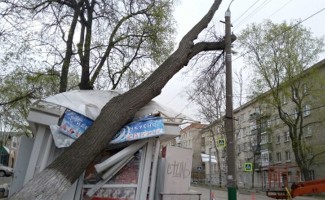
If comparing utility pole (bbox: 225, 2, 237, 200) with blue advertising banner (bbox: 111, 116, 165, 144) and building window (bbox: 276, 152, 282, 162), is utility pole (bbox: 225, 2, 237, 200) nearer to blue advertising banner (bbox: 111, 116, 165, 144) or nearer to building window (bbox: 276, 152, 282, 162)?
blue advertising banner (bbox: 111, 116, 165, 144)

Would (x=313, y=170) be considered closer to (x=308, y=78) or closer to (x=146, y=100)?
(x=308, y=78)

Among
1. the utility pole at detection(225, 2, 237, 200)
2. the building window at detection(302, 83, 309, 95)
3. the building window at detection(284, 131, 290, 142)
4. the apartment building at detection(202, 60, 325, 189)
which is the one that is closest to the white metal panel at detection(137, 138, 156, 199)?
the utility pole at detection(225, 2, 237, 200)

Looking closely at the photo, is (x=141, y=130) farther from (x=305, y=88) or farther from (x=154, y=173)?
(x=305, y=88)

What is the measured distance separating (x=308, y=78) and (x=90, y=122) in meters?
33.0

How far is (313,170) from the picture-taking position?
145ft

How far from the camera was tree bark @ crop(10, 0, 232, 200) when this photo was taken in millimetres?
8352

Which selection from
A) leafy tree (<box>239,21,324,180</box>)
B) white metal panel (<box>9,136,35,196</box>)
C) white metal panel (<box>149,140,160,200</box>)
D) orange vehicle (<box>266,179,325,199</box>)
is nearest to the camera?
white metal panel (<box>149,140,160,200</box>)

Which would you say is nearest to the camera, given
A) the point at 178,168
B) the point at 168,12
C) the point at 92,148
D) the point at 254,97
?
the point at 92,148

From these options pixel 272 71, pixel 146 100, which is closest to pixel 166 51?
pixel 146 100

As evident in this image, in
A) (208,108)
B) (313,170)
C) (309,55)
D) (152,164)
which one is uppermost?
(309,55)

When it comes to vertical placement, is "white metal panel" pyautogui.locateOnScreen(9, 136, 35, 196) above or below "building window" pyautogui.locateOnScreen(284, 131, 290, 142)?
below

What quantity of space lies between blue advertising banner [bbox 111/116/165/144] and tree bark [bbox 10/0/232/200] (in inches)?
9.7

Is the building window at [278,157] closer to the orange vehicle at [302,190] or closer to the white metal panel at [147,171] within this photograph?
the orange vehicle at [302,190]

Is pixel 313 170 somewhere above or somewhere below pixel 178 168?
above
